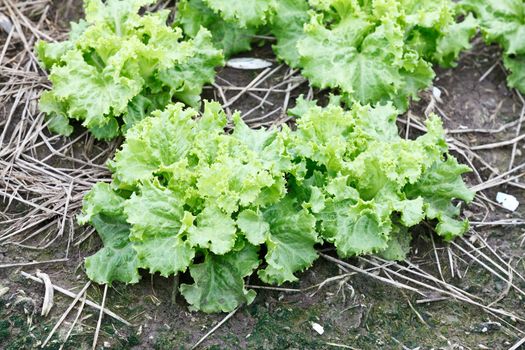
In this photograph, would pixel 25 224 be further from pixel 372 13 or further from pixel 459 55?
pixel 459 55

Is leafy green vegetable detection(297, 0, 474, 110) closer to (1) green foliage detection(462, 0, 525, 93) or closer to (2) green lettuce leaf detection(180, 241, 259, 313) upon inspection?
(1) green foliage detection(462, 0, 525, 93)

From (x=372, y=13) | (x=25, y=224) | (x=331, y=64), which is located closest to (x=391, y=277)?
(x=331, y=64)

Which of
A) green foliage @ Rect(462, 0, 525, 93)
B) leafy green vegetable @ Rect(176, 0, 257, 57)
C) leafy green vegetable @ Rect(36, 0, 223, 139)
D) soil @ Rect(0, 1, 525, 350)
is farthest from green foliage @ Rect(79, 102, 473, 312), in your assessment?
green foliage @ Rect(462, 0, 525, 93)

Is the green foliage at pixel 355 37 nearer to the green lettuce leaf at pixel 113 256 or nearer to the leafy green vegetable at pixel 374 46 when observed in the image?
the leafy green vegetable at pixel 374 46

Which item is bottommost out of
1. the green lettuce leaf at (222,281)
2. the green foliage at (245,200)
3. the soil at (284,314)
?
the soil at (284,314)

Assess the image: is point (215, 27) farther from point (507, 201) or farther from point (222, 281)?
point (507, 201)

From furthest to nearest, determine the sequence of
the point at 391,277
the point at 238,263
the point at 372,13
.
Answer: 1. the point at 372,13
2. the point at 391,277
3. the point at 238,263

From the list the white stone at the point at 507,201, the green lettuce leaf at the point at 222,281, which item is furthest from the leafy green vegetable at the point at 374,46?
the green lettuce leaf at the point at 222,281

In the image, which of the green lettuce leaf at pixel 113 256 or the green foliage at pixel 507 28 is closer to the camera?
the green lettuce leaf at pixel 113 256
